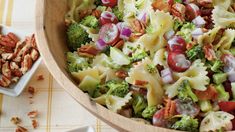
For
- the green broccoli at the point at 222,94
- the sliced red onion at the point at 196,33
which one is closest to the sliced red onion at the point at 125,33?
the sliced red onion at the point at 196,33

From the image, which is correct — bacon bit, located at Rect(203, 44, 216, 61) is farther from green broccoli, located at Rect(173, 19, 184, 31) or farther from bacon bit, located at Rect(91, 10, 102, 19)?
bacon bit, located at Rect(91, 10, 102, 19)

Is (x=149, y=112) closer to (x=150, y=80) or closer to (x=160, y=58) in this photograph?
(x=150, y=80)

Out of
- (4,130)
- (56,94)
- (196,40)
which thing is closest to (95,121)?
(56,94)

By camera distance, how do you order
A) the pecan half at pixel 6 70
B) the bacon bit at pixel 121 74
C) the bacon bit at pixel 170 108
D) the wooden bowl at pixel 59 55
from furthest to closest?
the pecan half at pixel 6 70
the bacon bit at pixel 121 74
the bacon bit at pixel 170 108
the wooden bowl at pixel 59 55

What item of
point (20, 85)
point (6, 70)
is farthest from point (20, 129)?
point (6, 70)

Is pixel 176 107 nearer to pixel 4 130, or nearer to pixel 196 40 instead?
pixel 196 40

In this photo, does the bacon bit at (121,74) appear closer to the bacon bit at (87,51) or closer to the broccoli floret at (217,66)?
the bacon bit at (87,51)
